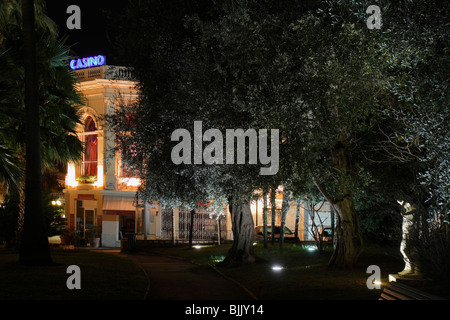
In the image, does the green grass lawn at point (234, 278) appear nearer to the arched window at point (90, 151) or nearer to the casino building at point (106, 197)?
the casino building at point (106, 197)

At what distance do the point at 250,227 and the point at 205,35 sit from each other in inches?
316

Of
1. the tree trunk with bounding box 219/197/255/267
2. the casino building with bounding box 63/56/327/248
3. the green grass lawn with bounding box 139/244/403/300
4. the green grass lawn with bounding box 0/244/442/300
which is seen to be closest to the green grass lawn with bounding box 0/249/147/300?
the green grass lawn with bounding box 0/244/442/300

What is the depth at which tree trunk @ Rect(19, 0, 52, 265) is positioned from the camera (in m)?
14.8

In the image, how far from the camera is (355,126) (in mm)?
13852

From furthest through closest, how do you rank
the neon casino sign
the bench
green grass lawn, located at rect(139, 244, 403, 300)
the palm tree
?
the neon casino sign
the palm tree
green grass lawn, located at rect(139, 244, 403, 300)
the bench

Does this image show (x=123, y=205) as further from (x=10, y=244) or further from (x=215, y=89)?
(x=215, y=89)

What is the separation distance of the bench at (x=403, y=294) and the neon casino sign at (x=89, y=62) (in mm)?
35270

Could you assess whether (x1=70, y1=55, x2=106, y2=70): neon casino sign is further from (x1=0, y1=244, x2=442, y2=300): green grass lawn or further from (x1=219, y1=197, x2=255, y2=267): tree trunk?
(x1=219, y1=197, x2=255, y2=267): tree trunk

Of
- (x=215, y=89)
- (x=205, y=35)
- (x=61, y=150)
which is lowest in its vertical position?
(x=61, y=150)

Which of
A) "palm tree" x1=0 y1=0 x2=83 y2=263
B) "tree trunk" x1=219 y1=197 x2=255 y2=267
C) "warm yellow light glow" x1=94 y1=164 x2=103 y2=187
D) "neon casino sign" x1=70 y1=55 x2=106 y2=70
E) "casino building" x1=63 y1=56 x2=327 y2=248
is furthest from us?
"neon casino sign" x1=70 y1=55 x2=106 y2=70

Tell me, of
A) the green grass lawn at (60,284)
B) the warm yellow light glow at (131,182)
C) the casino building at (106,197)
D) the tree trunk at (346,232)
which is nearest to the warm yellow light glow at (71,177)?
the casino building at (106,197)

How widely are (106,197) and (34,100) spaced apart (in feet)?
84.0

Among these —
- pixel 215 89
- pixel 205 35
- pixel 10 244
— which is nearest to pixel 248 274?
pixel 215 89

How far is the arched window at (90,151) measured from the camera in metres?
41.0
